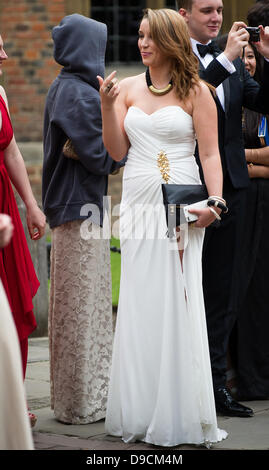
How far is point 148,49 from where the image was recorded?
485cm

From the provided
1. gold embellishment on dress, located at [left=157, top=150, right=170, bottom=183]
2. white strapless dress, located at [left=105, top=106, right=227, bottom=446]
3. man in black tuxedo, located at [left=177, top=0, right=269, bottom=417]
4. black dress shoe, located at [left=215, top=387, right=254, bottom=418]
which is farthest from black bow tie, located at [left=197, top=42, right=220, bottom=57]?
black dress shoe, located at [left=215, top=387, right=254, bottom=418]

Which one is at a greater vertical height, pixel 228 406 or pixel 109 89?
pixel 109 89

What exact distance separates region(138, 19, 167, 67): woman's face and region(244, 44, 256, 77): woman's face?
1467mm

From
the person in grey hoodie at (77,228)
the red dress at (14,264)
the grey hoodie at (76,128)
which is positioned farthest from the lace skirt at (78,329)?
the red dress at (14,264)

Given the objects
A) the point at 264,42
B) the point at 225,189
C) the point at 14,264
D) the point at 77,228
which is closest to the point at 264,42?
the point at 264,42

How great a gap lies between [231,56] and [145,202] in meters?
1.02

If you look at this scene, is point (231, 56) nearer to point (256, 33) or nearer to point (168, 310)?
→ point (256, 33)

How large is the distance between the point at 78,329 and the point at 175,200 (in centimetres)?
105

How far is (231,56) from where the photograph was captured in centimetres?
530

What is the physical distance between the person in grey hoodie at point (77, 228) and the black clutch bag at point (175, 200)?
→ 667 mm

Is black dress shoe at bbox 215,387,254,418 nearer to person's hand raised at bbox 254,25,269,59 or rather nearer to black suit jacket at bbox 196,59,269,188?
black suit jacket at bbox 196,59,269,188

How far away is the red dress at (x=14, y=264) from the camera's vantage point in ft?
16.1

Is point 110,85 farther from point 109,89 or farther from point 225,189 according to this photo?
point 225,189
